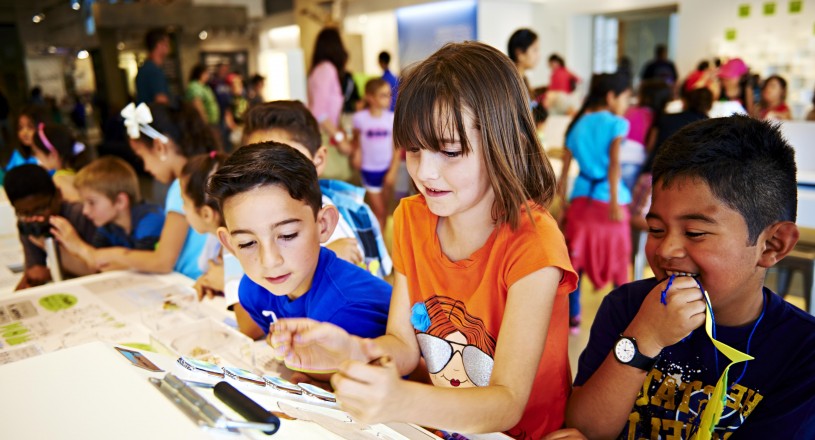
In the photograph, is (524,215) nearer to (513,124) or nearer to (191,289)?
(513,124)

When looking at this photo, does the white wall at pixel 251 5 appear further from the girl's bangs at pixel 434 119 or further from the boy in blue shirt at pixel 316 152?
the girl's bangs at pixel 434 119

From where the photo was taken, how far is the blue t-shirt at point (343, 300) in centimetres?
132

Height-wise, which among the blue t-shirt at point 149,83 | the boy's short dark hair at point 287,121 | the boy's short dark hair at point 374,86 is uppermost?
the blue t-shirt at point 149,83

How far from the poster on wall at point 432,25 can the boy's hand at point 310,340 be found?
8614 mm

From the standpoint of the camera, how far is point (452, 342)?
120 centimetres

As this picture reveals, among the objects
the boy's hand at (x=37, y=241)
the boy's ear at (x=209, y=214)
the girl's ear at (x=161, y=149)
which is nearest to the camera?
the boy's ear at (x=209, y=214)

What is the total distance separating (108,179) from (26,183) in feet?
1.31

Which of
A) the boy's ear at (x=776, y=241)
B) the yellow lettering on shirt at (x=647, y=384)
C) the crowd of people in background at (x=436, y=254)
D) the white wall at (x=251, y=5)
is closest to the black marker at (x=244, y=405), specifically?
the crowd of people in background at (x=436, y=254)

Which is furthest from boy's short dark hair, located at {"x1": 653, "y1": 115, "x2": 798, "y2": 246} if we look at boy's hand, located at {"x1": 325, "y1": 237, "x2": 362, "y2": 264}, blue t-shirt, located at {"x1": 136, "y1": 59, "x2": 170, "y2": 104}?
blue t-shirt, located at {"x1": 136, "y1": 59, "x2": 170, "y2": 104}

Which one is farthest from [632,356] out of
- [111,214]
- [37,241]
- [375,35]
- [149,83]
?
[375,35]

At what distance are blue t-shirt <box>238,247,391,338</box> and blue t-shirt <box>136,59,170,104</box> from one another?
14.1 feet

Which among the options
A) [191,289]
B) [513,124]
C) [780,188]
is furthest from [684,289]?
[191,289]

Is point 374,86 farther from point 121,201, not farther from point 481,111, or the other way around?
point 481,111

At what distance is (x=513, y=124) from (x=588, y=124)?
2.34 meters
